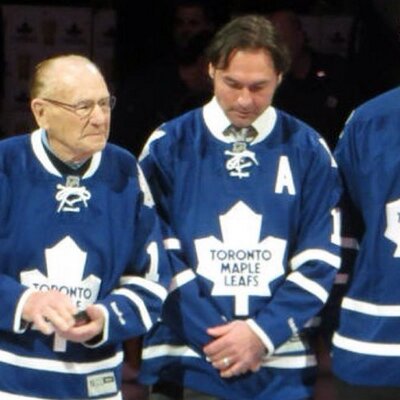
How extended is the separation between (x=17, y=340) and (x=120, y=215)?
0.37 m

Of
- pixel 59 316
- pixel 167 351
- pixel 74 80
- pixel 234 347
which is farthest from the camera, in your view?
pixel 167 351

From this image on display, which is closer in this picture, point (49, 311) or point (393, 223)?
point (49, 311)

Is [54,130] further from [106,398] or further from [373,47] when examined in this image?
[373,47]

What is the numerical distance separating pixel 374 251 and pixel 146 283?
0.55m

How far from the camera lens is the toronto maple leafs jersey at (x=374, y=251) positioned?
13.1ft

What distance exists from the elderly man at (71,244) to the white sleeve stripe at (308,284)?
32cm

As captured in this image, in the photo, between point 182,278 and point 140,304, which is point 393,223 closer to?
point 182,278

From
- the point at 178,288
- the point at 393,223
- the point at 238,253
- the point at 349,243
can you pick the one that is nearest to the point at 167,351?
the point at 178,288

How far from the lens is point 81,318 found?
3785 millimetres

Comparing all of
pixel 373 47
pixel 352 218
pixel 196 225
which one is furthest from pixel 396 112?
pixel 373 47

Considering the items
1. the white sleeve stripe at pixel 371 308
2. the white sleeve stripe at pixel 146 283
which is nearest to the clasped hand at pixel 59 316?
the white sleeve stripe at pixel 146 283

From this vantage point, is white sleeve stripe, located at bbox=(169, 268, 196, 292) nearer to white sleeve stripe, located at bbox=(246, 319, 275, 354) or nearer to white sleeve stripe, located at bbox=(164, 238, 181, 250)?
white sleeve stripe, located at bbox=(164, 238, 181, 250)

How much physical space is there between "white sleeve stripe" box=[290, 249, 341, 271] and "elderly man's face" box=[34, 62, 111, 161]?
1.80 ft

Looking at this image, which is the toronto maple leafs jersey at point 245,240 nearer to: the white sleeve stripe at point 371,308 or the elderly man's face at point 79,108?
the white sleeve stripe at point 371,308
